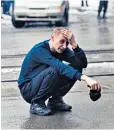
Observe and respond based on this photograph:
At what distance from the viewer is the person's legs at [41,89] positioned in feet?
17.1

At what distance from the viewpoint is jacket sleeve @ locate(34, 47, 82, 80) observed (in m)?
5.02

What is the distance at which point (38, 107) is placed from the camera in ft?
17.7

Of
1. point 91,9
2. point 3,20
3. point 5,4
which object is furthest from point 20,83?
point 91,9

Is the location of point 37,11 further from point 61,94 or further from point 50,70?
point 50,70

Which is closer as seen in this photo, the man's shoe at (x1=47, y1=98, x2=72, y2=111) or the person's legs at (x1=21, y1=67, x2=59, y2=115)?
the person's legs at (x1=21, y1=67, x2=59, y2=115)

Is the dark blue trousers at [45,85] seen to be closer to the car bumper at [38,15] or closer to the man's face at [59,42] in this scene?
the man's face at [59,42]

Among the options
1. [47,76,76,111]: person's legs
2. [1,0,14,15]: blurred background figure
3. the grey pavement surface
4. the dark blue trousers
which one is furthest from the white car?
the dark blue trousers

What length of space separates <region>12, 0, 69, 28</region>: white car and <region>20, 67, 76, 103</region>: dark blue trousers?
475 inches

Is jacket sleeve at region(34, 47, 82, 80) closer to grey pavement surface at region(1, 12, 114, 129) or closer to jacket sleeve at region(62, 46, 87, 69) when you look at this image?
jacket sleeve at region(62, 46, 87, 69)

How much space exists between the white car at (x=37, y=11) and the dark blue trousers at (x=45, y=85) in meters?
12.1

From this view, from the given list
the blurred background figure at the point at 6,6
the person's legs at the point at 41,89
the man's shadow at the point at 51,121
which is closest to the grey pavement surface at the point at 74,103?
the man's shadow at the point at 51,121

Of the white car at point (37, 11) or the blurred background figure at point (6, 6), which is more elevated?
the white car at point (37, 11)

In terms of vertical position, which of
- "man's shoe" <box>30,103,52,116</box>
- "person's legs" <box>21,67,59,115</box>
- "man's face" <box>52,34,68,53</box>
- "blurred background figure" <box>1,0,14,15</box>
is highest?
"man's face" <box>52,34,68,53</box>

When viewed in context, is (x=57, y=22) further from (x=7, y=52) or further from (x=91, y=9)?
(x=91, y=9)
